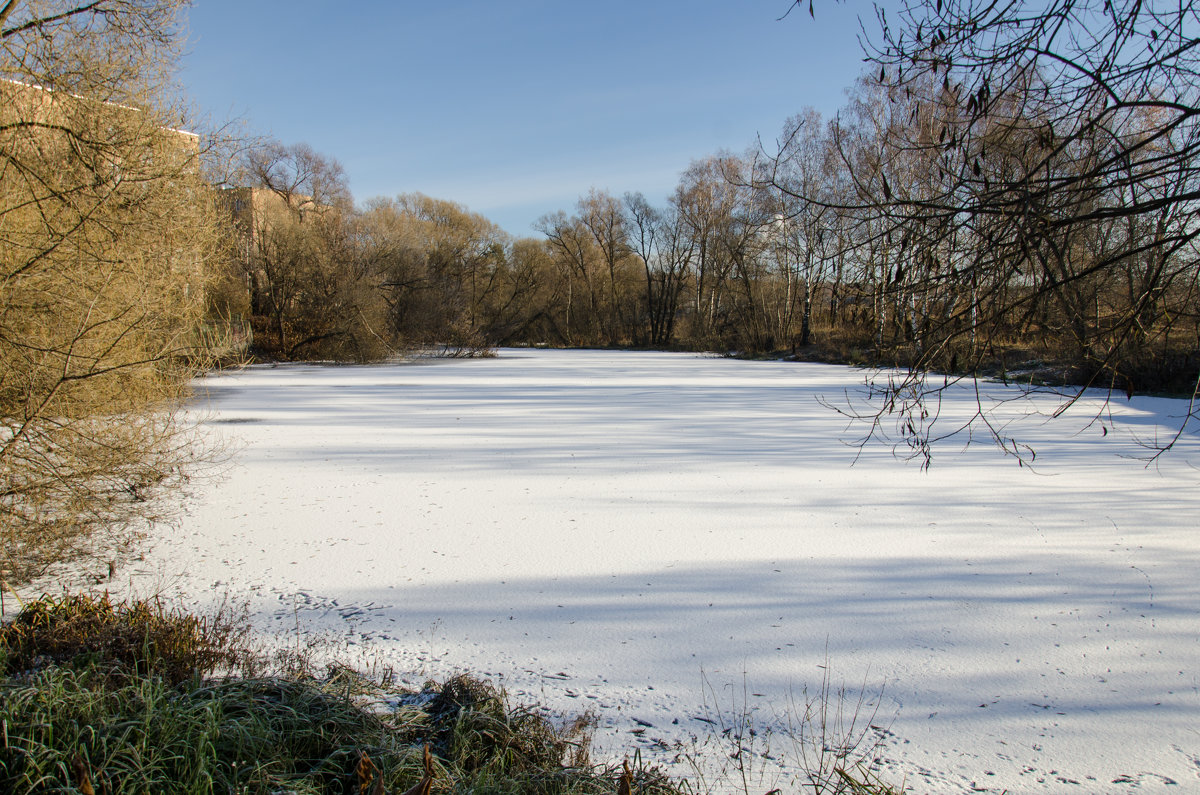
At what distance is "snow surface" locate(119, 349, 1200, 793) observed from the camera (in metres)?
2.31

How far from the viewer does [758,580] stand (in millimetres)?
3578

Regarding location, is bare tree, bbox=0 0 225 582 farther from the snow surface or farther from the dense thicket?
the dense thicket

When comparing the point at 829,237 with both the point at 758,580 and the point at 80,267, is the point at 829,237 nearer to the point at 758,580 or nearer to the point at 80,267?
the point at 758,580

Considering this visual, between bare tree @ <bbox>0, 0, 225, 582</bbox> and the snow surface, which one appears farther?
bare tree @ <bbox>0, 0, 225, 582</bbox>

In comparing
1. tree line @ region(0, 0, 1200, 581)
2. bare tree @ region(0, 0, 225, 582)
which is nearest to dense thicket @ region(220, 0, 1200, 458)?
tree line @ region(0, 0, 1200, 581)

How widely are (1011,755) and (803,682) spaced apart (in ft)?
2.16

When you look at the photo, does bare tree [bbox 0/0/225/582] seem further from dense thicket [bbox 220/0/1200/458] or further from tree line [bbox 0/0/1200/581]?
dense thicket [bbox 220/0/1200/458]

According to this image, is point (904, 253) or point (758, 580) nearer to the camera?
point (904, 253)

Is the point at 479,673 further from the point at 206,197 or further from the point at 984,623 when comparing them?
the point at 206,197

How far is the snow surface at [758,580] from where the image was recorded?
231 cm

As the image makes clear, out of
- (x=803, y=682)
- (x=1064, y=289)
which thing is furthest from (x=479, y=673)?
(x=1064, y=289)

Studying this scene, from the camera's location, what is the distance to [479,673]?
259cm

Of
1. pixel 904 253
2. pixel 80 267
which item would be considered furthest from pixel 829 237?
pixel 80 267

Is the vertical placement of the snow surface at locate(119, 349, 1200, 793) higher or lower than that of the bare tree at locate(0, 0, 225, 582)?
lower
